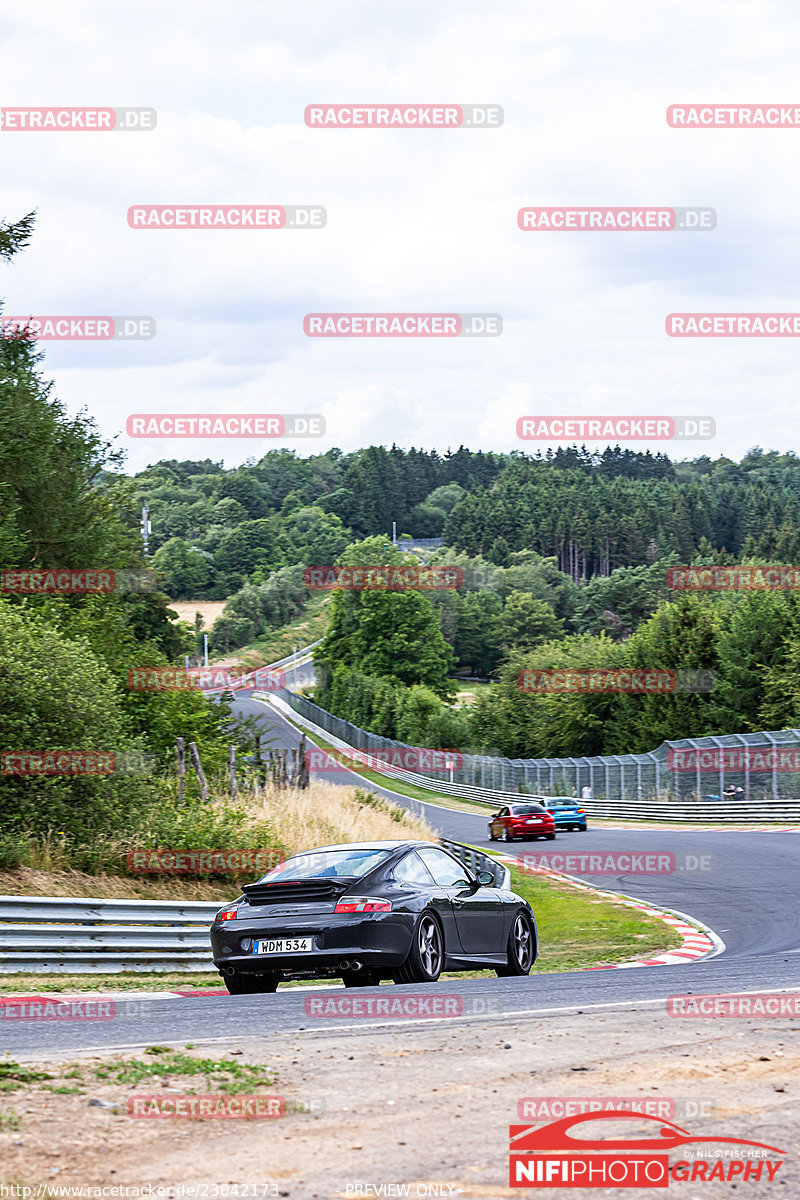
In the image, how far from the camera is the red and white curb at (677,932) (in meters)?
14.7

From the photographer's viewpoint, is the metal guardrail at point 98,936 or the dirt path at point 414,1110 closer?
the dirt path at point 414,1110

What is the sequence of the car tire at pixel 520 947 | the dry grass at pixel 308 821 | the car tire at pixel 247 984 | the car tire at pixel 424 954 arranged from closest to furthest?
the car tire at pixel 424 954, the car tire at pixel 247 984, the car tire at pixel 520 947, the dry grass at pixel 308 821

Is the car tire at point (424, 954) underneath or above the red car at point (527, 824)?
above

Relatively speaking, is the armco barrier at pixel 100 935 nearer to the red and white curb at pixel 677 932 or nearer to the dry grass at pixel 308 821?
the red and white curb at pixel 677 932

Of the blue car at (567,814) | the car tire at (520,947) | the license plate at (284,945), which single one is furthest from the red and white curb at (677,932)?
the blue car at (567,814)

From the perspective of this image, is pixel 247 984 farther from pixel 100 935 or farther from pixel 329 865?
pixel 100 935

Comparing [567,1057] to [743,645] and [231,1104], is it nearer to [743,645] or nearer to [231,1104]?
[231,1104]

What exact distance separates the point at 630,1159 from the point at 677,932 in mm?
13676

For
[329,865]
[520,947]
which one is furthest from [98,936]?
[520,947]

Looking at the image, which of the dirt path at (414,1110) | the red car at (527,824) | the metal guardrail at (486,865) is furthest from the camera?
the red car at (527,824)

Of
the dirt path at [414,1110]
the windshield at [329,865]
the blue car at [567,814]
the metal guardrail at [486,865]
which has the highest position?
the windshield at [329,865]

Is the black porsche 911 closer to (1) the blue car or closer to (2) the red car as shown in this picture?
(2) the red car

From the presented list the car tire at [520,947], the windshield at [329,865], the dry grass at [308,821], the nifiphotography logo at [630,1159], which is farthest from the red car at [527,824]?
the nifiphotography logo at [630,1159]

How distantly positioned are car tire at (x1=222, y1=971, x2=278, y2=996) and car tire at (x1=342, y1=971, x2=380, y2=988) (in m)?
0.62
